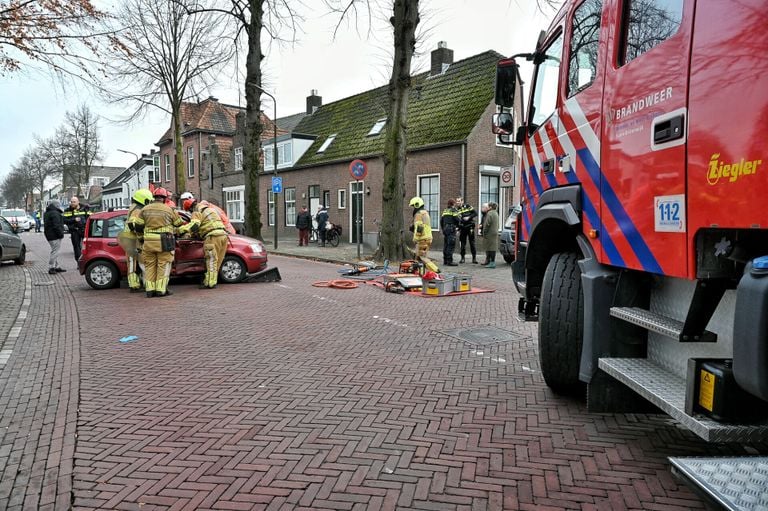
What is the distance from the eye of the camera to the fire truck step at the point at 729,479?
215 cm

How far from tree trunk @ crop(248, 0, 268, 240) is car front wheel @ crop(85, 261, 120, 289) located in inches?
424

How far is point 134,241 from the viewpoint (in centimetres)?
958

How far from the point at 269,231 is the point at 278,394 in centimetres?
2709

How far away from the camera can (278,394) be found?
4.24m

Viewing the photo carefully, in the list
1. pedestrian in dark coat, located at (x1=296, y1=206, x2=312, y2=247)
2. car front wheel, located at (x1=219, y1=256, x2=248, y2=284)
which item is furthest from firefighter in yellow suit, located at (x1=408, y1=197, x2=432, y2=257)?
pedestrian in dark coat, located at (x1=296, y1=206, x2=312, y2=247)

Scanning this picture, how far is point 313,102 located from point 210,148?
9.87 meters

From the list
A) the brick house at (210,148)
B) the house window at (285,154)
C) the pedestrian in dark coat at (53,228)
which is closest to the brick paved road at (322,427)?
the pedestrian in dark coat at (53,228)

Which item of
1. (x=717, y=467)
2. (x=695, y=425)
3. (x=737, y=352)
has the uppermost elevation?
(x=737, y=352)

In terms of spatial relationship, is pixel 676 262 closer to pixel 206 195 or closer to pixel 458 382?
pixel 458 382

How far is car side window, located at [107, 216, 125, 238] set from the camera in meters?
10.2

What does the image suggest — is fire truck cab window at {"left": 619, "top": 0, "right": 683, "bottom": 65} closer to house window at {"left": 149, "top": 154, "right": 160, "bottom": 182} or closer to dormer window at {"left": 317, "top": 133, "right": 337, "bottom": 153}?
dormer window at {"left": 317, "top": 133, "right": 337, "bottom": 153}

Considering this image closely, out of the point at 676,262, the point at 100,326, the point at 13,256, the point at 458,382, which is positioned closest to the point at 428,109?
the point at 13,256

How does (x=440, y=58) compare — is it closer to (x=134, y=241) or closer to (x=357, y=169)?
(x=357, y=169)

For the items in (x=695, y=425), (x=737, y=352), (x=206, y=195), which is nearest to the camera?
(x=737, y=352)
